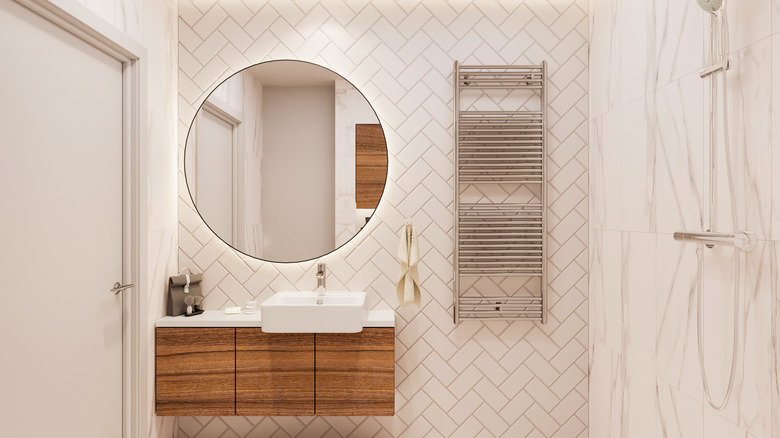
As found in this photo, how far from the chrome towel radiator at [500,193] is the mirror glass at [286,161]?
1.57ft

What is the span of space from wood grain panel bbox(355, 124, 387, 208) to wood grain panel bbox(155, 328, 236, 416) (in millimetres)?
973

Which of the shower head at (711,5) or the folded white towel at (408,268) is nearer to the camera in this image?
the shower head at (711,5)

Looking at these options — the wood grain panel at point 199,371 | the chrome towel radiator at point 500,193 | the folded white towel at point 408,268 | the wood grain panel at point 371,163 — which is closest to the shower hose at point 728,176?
the chrome towel radiator at point 500,193

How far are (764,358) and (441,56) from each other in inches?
78.9

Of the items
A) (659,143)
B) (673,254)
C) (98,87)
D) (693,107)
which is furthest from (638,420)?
(98,87)

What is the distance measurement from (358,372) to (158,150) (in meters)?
1.47

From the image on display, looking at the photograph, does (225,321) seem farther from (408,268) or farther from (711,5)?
(711,5)

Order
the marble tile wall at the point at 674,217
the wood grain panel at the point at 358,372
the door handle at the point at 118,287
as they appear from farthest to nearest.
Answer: the wood grain panel at the point at 358,372 < the door handle at the point at 118,287 < the marble tile wall at the point at 674,217

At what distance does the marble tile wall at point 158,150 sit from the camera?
2.40 m

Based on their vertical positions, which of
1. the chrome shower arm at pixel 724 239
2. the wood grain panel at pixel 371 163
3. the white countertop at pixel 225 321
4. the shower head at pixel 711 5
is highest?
the shower head at pixel 711 5

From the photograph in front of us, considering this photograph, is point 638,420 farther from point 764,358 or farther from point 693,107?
point 693,107

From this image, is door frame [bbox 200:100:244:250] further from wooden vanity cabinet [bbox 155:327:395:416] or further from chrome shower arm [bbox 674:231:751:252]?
chrome shower arm [bbox 674:231:751:252]

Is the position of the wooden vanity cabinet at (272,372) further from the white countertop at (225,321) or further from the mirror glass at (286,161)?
the mirror glass at (286,161)

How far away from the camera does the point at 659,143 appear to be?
1995 millimetres
